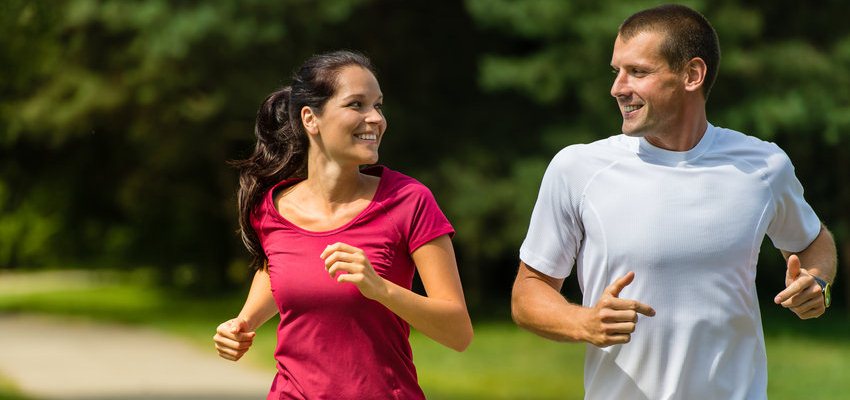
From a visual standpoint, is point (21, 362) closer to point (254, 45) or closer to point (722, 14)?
point (254, 45)

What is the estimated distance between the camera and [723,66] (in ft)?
57.4

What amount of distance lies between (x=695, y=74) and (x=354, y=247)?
1.07 m

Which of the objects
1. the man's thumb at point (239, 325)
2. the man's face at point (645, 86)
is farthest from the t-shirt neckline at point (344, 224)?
the man's face at point (645, 86)

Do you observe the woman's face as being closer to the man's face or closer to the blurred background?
the man's face

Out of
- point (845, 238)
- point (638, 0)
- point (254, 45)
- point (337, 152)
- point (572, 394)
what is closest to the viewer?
point (337, 152)

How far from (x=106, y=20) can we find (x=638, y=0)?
7849 mm

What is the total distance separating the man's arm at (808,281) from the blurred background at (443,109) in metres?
8.55

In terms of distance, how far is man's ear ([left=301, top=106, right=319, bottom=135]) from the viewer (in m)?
4.23

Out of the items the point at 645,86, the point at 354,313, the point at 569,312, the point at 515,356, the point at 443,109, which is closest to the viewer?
the point at 569,312

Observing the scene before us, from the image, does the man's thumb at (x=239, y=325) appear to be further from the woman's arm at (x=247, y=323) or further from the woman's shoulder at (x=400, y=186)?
the woman's shoulder at (x=400, y=186)

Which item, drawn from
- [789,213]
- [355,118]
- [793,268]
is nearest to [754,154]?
[789,213]

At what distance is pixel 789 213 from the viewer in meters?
3.91

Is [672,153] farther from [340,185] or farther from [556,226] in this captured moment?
[340,185]

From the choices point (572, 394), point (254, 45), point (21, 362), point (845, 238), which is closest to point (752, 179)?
point (572, 394)
